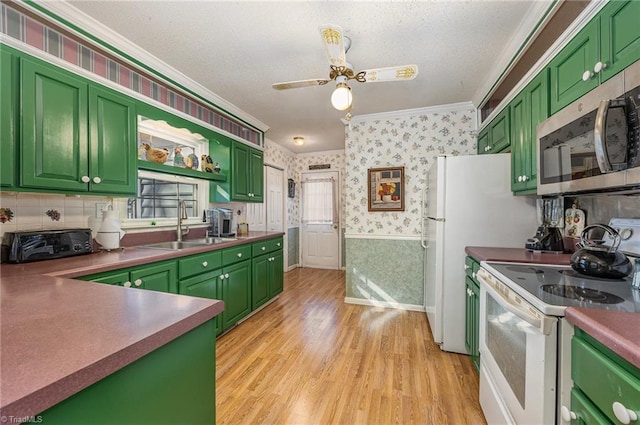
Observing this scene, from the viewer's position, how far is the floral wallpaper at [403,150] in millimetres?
3203

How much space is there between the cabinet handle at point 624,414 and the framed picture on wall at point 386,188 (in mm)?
2773

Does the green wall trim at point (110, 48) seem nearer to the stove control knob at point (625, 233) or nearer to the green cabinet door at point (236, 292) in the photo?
the green cabinet door at point (236, 292)

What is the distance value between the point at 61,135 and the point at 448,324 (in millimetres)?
3079

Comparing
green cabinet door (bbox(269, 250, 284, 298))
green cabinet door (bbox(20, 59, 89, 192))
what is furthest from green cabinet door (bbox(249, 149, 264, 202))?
green cabinet door (bbox(20, 59, 89, 192))

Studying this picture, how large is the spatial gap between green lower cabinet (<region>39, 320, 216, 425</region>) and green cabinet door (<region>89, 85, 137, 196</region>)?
1.63 metres

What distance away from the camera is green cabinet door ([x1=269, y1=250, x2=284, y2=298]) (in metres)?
3.42

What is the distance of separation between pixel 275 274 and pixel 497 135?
2.85 meters

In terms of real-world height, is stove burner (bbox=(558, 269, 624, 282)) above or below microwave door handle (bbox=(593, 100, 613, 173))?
below

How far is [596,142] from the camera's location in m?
1.05

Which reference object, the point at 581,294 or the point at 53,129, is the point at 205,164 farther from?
the point at 581,294

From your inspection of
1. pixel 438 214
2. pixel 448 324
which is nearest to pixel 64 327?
pixel 438 214

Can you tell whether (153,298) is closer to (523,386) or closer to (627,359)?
(627,359)

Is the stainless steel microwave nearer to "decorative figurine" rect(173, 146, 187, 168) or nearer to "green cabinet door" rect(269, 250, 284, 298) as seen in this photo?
"green cabinet door" rect(269, 250, 284, 298)

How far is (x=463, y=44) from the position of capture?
1.99 m
